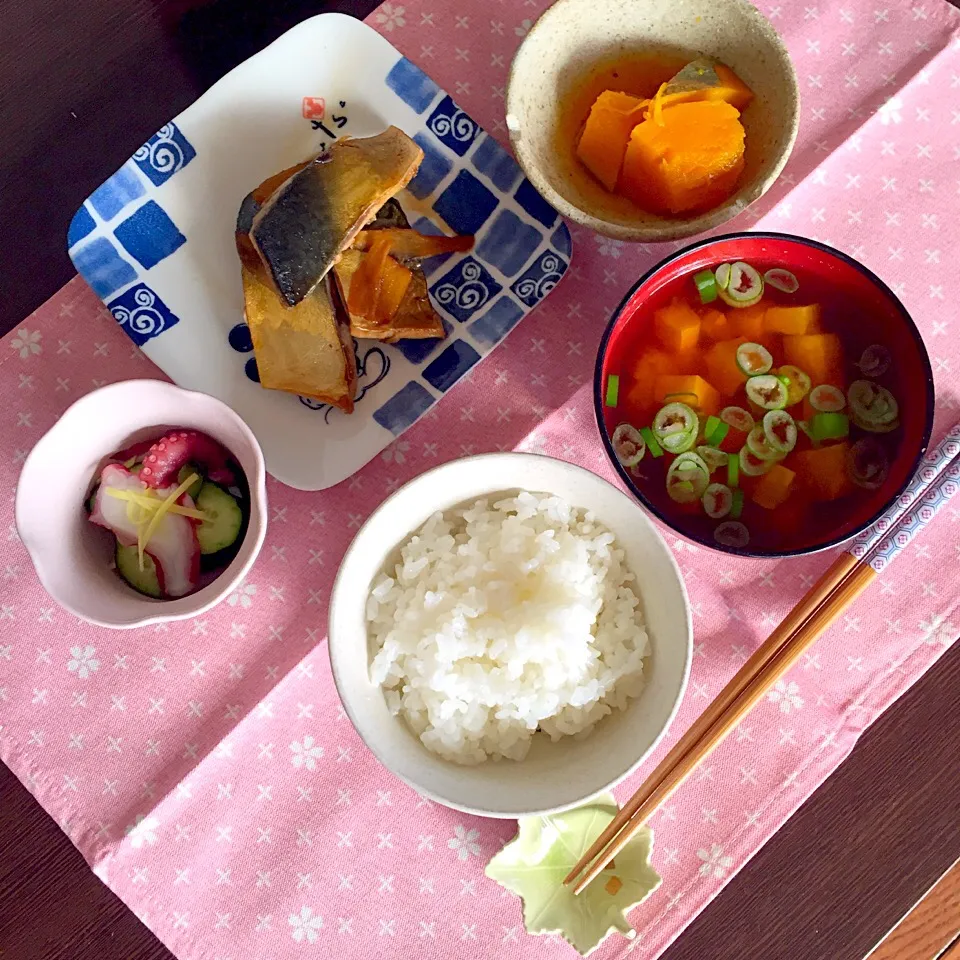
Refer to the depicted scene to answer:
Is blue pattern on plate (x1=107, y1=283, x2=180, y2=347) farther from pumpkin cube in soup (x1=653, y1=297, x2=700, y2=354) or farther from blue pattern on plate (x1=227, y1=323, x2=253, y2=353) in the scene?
pumpkin cube in soup (x1=653, y1=297, x2=700, y2=354)

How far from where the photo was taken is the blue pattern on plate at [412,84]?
1364 millimetres

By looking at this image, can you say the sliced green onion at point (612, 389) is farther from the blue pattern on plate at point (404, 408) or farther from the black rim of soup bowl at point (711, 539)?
the blue pattern on plate at point (404, 408)

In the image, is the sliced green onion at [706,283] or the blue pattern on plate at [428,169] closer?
the sliced green onion at [706,283]

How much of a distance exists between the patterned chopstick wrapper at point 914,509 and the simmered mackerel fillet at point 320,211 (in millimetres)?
907

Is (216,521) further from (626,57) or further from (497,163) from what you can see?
(626,57)

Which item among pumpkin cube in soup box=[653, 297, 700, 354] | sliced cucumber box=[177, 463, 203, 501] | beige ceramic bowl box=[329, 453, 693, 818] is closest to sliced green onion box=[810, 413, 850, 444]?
pumpkin cube in soup box=[653, 297, 700, 354]

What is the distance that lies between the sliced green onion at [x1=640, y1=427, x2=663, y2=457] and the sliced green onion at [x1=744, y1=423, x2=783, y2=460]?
5.3 inches

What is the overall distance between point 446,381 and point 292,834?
0.78 metres

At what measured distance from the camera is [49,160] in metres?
1.43

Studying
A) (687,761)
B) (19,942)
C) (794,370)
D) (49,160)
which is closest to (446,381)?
(794,370)

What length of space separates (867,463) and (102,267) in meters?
1.25

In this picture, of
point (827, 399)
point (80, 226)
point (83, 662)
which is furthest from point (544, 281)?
point (83, 662)

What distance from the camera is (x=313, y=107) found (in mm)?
1383

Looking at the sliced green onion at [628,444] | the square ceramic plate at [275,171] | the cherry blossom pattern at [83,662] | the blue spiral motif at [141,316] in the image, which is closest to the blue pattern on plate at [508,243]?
the square ceramic plate at [275,171]
